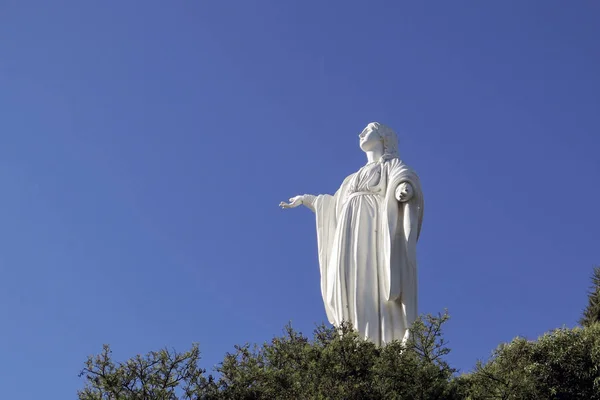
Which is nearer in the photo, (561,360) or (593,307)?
(561,360)

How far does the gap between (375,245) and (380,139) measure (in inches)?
92.7

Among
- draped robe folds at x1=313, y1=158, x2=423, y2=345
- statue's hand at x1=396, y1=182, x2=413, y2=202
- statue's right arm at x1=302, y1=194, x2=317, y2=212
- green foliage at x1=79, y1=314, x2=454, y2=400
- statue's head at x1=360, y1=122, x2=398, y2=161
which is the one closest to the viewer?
green foliage at x1=79, y1=314, x2=454, y2=400

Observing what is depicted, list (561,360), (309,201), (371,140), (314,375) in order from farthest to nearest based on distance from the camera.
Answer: (309,201)
(371,140)
(561,360)
(314,375)

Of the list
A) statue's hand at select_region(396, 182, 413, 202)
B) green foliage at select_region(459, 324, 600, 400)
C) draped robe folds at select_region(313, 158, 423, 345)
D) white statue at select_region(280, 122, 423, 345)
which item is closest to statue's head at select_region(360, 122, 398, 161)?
white statue at select_region(280, 122, 423, 345)

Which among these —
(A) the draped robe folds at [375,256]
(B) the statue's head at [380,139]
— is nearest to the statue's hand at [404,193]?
(A) the draped robe folds at [375,256]

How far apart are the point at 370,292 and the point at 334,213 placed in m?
2.34

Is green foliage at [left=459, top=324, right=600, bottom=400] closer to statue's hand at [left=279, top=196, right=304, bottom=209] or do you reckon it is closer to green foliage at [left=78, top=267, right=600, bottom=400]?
green foliage at [left=78, top=267, right=600, bottom=400]

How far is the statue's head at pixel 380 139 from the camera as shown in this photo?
1847 centimetres

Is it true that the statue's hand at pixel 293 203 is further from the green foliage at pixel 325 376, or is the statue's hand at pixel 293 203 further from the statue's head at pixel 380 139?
the green foliage at pixel 325 376

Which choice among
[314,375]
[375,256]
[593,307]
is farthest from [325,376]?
[593,307]

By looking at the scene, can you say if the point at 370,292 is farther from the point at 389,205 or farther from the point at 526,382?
the point at 526,382

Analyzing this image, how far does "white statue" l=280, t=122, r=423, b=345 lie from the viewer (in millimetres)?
16484

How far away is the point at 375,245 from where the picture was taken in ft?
56.3

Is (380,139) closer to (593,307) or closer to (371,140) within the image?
(371,140)
